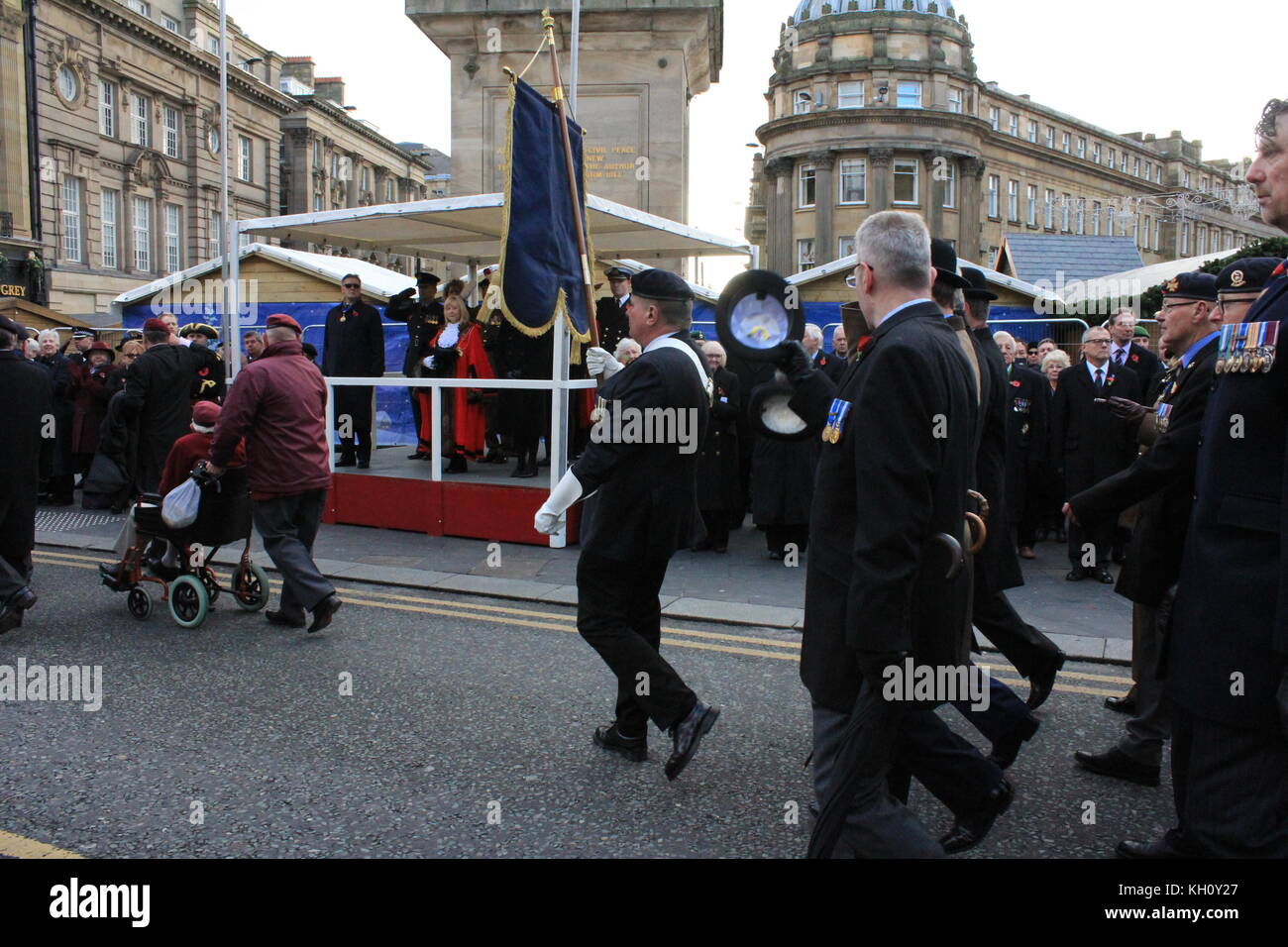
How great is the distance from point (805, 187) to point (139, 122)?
112 feet

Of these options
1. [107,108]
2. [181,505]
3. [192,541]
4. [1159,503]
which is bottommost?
[192,541]

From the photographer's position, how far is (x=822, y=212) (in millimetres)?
58438

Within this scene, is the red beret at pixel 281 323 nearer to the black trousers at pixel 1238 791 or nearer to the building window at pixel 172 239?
the black trousers at pixel 1238 791

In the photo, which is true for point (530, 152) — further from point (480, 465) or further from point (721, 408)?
point (480, 465)

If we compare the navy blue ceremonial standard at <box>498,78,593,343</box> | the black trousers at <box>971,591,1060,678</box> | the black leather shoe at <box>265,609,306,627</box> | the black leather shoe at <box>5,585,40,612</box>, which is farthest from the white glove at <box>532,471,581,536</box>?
the navy blue ceremonial standard at <box>498,78,593,343</box>

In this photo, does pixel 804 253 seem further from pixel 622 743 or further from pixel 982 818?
pixel 982 818

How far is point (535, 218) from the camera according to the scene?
8828 millimetres

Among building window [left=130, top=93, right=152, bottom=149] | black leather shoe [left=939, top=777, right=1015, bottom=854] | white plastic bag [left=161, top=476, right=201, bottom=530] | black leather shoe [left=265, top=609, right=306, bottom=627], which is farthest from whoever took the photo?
building window [left=130, top=93, right=152, bottom=149]

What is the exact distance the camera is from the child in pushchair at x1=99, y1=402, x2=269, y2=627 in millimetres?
6824

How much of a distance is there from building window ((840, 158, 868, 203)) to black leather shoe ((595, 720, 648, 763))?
5704 cm

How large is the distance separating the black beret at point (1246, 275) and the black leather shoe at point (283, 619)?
5.51 metres

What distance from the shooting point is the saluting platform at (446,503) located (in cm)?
973

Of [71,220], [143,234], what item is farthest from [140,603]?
[143,234]

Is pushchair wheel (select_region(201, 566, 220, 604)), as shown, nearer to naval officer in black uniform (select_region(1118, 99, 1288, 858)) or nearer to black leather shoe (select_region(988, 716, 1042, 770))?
black leather shoe (select_region(988, 716, 1042, 770))
